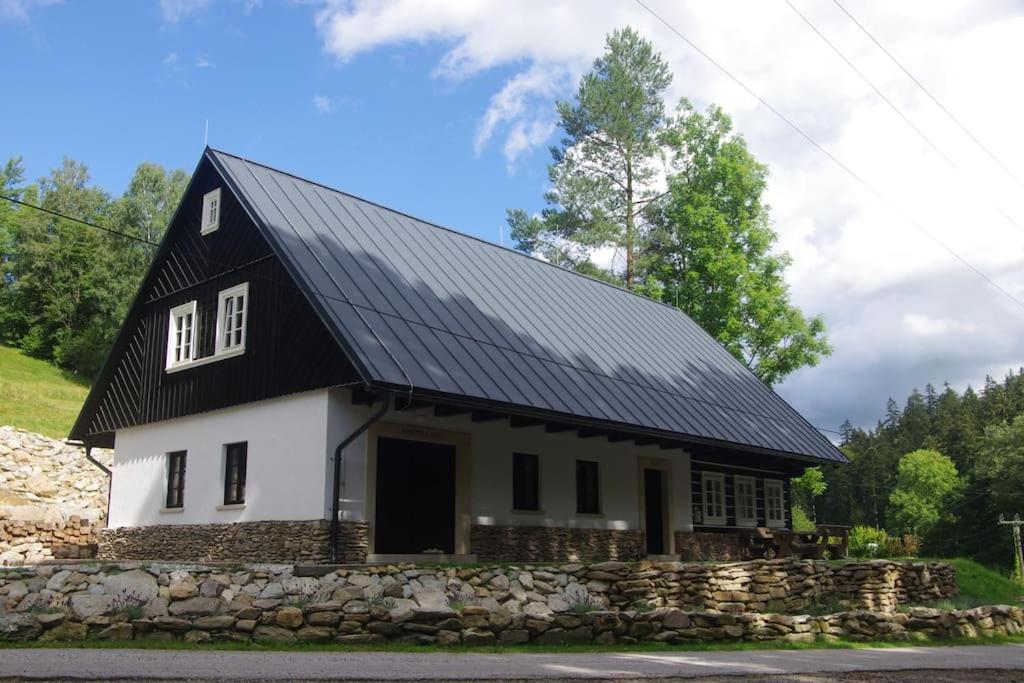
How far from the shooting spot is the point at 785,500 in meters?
28.7

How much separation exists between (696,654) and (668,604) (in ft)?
11.4

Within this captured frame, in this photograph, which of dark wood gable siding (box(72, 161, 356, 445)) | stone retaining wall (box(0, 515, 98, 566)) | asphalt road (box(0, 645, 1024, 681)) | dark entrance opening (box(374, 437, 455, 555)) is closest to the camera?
asphalt road (box(0, 645, 1024, 681))

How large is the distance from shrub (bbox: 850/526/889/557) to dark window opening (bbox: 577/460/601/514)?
13.9 m

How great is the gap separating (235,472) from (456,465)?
4200mm

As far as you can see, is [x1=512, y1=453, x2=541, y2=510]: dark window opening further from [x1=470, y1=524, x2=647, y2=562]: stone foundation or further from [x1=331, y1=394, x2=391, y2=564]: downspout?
[x1=331, y1=394, x2=391, y2=564]: downspout

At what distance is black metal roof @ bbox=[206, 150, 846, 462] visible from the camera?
16.4 meters

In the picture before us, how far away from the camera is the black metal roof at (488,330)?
1639 centimetres

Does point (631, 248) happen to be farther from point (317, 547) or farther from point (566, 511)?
point (317, 547)

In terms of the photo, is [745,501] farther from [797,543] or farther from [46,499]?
[46,499]

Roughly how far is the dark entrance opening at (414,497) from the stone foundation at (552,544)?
0.72 meters

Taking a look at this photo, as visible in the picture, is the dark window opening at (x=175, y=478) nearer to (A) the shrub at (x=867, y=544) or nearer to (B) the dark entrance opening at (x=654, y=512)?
(B) the dark entrance opening at (x=654, y=512)

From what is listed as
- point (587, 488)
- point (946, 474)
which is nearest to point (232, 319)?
point (587, 488)

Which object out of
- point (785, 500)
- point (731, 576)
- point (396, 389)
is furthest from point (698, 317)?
point (396, 389)

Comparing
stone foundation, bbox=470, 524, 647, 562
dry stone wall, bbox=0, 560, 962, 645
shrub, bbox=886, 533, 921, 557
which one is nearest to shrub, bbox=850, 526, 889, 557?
shrub, bbox=886, 533, 921, 557
